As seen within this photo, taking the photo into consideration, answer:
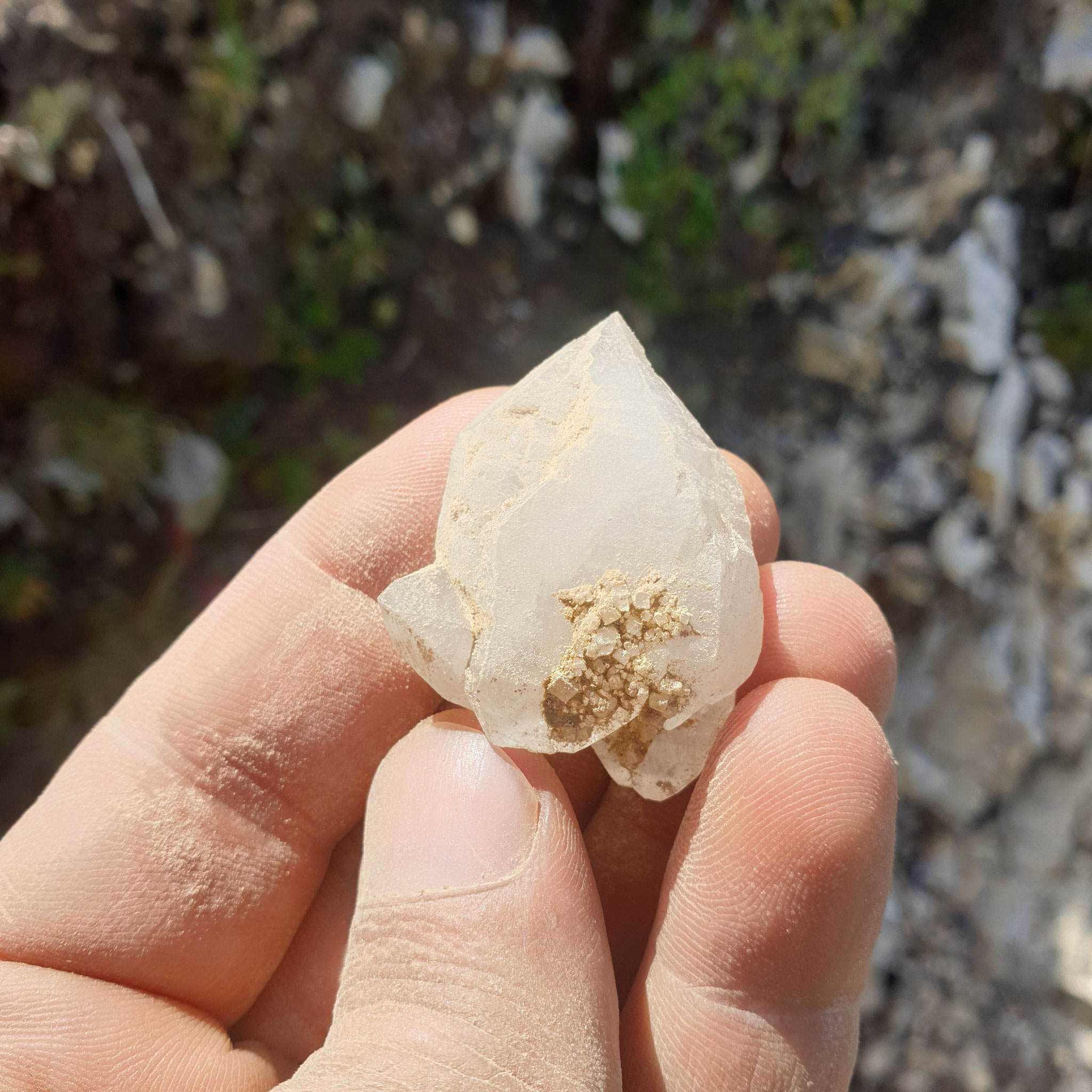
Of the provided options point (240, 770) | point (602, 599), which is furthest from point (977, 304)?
point (240, 770)

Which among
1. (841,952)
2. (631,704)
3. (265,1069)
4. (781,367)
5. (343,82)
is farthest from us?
(781,367)

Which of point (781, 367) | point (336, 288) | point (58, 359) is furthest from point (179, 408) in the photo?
point (781, 367)

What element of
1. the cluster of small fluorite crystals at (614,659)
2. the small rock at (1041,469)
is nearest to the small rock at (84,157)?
the cluster of small fluorite crystals at (614,659)

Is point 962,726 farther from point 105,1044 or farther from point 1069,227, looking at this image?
point 105,1044

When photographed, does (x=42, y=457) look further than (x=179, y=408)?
No

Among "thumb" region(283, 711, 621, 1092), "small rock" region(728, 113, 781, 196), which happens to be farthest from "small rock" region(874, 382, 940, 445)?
"thumb" region(283, 711, 621, 1092)

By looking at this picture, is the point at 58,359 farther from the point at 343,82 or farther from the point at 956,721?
the point at 956,721

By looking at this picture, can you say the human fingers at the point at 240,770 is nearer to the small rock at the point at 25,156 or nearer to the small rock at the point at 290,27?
the small rock at the point at 25,156
